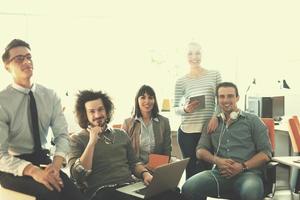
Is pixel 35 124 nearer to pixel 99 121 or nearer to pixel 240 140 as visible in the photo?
pixel 99 121

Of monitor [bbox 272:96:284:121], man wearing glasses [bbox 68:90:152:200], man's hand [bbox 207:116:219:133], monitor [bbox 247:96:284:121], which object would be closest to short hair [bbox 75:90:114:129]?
man wearing glasses [bbox 68:90:152:200]

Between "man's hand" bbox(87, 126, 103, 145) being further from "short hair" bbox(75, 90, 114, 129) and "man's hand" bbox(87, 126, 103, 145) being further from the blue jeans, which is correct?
the blue jeans

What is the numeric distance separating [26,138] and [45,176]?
1.07 feet

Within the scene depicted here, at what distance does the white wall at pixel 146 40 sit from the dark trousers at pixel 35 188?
2870 millimetres

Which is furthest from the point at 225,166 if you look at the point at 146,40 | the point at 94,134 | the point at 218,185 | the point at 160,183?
the point at 146,40

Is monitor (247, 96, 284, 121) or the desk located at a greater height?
monitor (247, 96, 284, 121)

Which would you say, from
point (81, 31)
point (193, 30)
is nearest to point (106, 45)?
point (81, 31)

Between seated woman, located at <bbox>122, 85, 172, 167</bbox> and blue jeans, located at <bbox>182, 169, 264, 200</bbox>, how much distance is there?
17.7 inches

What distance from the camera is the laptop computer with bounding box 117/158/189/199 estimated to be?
7.78 ft

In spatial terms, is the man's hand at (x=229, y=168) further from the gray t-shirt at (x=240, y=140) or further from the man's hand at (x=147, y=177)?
the man's hand at (x=147, y=177)

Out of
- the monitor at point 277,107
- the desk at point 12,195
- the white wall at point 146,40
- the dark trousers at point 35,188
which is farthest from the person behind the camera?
the monitor at point 277,107

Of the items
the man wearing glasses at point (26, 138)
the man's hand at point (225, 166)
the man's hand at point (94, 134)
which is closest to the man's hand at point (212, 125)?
the man's hand at point (225, 166)

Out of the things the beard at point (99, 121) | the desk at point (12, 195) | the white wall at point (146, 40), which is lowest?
the desk at point (12, 195)

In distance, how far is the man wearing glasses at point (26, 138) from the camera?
217 centimetres
